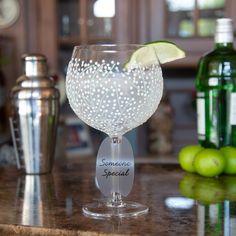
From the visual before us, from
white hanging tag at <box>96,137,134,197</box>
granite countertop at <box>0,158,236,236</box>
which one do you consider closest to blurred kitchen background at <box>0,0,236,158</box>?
granite countertop at <box>0,158,236,236</box>

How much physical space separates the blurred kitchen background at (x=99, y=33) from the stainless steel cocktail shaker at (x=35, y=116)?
107cm

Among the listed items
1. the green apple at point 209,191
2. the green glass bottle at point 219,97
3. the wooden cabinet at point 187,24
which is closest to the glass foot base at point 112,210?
the green apple at point 209,191

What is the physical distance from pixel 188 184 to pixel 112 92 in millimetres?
286

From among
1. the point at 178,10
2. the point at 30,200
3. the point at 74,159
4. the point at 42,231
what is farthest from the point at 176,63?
the point at 42,231

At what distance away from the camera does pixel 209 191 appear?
35.5 inches

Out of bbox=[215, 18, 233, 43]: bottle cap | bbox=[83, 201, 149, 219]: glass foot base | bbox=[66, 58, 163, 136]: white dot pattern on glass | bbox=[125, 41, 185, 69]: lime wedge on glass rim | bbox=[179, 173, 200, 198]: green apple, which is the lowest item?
bbox=[179, 173, 200, 198]: green apple

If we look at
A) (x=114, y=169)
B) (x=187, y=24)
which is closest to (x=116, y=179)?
(x=114, y=169)

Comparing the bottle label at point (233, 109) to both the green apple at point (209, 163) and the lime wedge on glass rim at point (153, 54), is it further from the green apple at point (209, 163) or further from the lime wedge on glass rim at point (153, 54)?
the lime wedge on glass rim at point (153, 54)

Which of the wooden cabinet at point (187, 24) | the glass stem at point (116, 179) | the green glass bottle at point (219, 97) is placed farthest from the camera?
the wooden cabinet at point (187, 24)

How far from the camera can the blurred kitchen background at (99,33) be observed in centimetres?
225

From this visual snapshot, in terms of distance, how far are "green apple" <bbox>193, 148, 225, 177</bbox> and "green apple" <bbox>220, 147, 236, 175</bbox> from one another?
18 mm

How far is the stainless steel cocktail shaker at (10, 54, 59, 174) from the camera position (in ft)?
3.59

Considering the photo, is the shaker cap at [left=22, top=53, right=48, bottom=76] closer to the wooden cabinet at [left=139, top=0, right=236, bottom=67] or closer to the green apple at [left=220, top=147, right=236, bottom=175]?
the green apple at [left=220, top=147, right=236, bottom=175]

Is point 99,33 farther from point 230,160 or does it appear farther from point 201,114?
point 230,160
